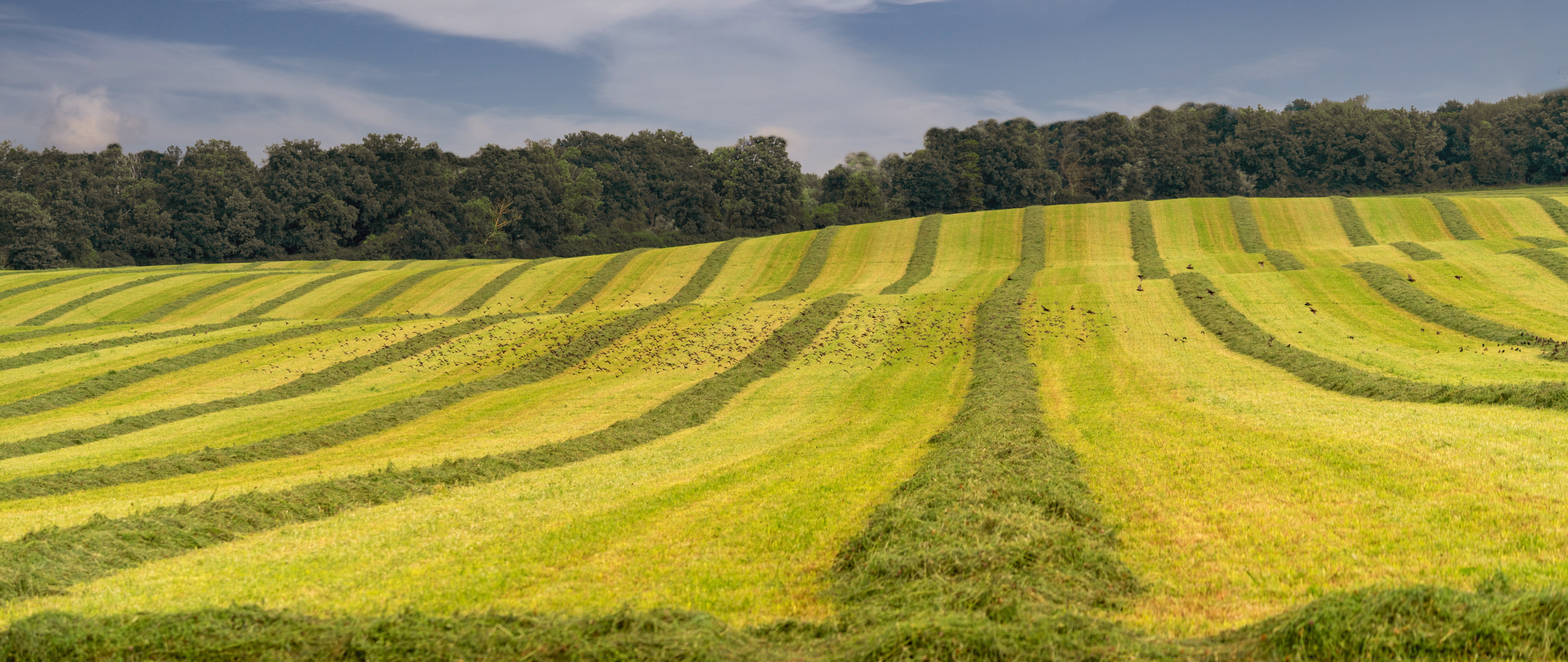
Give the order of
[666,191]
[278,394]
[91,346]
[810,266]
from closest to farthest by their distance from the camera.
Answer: [278,394]
[91,346]
[810,266]
[666,191]

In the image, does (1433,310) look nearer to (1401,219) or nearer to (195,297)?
(1401,219)

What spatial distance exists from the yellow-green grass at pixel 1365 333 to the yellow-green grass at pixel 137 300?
218 ft

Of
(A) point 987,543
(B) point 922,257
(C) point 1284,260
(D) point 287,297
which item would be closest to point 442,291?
(D) point 287,297

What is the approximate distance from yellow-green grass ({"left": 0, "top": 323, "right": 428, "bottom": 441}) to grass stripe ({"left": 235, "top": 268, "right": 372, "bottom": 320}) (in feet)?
63.2

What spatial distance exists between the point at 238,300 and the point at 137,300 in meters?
7.18

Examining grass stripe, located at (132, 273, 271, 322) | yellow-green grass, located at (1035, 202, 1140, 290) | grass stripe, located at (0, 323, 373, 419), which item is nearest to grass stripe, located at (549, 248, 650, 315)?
grass stripe, located at (0, 323, 373, 419)

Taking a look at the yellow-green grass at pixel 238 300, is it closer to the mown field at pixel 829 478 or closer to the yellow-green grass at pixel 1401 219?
the mown field at pixel 829 478

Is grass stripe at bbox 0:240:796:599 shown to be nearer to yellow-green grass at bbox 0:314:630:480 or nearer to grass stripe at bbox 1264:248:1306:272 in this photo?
yellow-green grass at bbox 0:314:630:480

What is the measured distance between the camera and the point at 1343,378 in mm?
25297

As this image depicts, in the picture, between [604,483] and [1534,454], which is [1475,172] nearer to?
[1534,454]

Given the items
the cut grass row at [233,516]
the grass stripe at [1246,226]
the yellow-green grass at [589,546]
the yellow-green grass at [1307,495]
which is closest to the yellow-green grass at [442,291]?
the cut grass row at [233,516]

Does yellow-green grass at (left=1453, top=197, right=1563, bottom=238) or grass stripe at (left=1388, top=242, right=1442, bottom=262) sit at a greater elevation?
yellow-green grass at (left=1453, top=197, right=1563, bottom=238)

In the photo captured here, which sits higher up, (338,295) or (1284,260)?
(338,295)

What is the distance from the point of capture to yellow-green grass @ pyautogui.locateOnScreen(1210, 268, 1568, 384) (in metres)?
25.4
